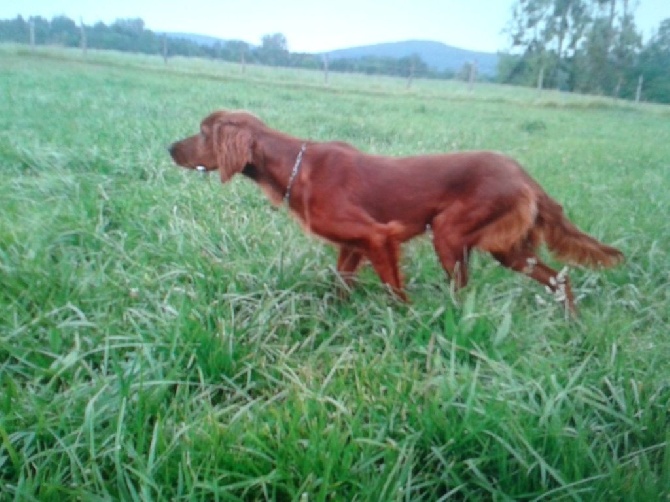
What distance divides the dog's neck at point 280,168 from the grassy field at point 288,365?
298 mm

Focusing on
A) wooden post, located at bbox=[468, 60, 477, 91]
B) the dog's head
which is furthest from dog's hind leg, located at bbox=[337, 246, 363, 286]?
wooden post, located at bbox=[468, 60, 477, 91]

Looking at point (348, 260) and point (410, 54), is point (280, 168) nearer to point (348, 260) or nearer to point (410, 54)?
point (348, 260)

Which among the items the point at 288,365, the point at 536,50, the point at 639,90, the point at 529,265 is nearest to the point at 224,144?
the point at 288,365

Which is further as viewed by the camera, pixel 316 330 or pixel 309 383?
pixel 316 330

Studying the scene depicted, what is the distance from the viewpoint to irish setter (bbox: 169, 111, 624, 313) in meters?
2.97

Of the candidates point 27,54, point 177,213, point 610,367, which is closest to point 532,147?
point 177,213

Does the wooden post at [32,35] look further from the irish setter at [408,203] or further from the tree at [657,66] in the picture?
the irish setter at [408,203]

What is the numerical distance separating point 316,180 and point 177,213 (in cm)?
112

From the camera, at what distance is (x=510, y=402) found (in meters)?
1.82

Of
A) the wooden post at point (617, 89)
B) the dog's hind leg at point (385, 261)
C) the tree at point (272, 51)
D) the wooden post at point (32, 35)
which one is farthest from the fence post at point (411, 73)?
the dog's hind leg at point (385, 261)

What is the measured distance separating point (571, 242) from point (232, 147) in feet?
5.46

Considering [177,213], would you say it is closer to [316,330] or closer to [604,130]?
[316,330]

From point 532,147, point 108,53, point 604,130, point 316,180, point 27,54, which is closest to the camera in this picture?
point 316,180

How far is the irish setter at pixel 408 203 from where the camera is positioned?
2971 mm
